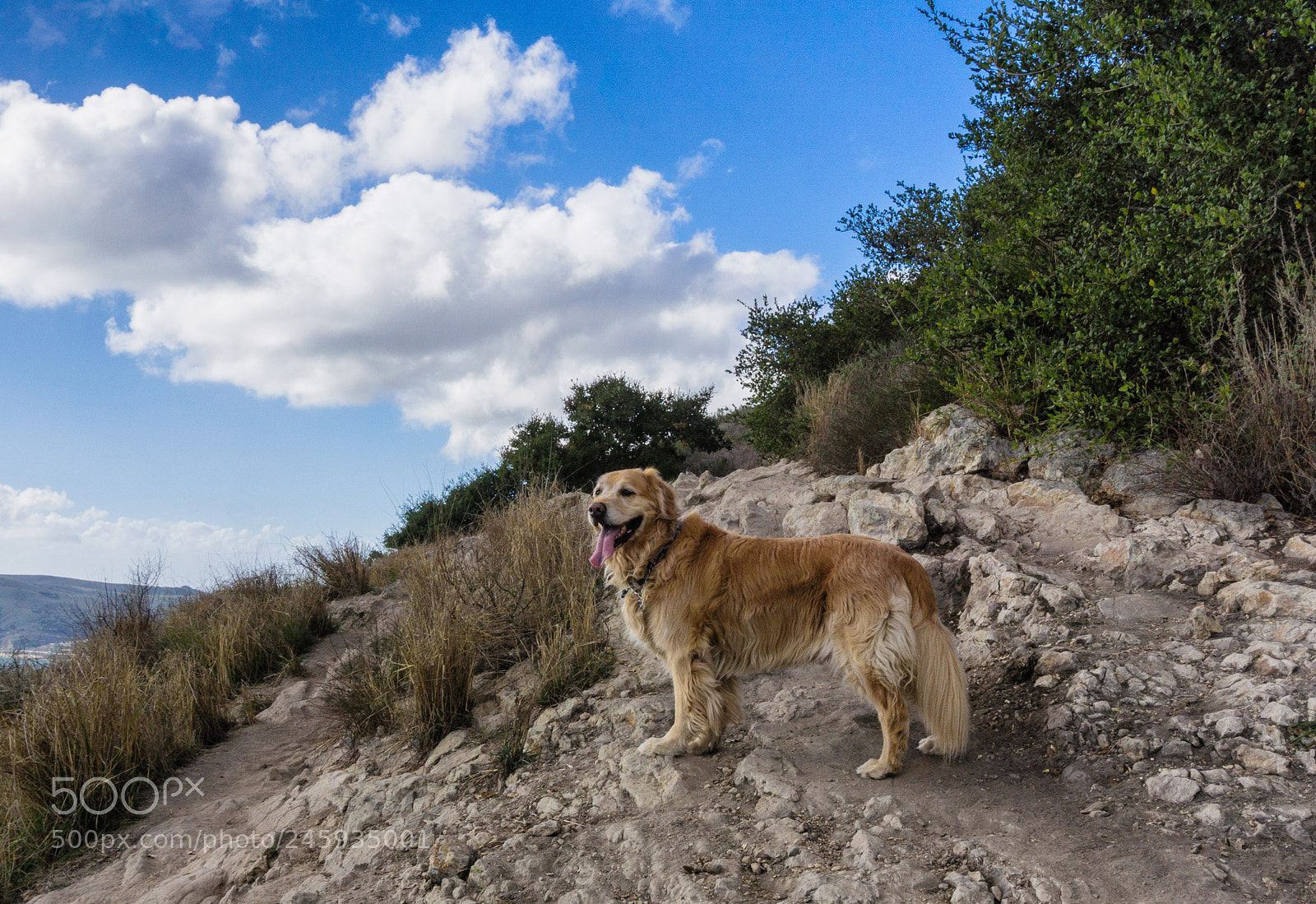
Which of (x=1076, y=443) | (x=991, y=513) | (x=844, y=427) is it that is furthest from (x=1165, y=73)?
(x=844, y=427)

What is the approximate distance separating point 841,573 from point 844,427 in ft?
18.2

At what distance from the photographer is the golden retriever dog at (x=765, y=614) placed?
12.1ft

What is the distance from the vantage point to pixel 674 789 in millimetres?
3812

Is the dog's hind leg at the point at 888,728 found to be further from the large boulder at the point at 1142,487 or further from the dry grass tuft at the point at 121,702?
the dry grass tuft at the point at 121,702

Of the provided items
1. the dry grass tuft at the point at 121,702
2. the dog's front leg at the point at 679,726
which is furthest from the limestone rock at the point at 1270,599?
the dry grass tuft at the point at 121,702

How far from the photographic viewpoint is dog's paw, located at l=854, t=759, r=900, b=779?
12.1ft

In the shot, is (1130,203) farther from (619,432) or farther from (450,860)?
(619,432)

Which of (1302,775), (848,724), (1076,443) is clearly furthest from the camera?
(1076,443)

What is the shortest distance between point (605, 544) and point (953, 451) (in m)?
4.49

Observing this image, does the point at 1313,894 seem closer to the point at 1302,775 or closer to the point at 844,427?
the point at 1302,775

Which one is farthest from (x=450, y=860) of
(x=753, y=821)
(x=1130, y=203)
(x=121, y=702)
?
(x=1130, y=203)

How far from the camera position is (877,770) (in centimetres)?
368

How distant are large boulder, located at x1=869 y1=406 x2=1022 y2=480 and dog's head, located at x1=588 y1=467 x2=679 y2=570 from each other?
3.98 meters

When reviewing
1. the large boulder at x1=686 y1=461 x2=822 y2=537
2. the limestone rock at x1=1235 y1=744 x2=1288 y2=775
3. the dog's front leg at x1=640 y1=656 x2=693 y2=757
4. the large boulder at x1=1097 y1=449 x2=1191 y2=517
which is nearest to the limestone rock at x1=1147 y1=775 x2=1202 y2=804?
the limestone rock at x1=1235 y1=744 x2=1288 y2=775
